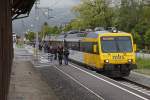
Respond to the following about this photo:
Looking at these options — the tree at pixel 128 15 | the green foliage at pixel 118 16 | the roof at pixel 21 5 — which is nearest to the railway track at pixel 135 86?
the roof at pixel 21 5

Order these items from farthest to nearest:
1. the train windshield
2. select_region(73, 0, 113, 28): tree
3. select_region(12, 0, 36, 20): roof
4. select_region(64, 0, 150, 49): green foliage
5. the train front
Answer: select_region(64, 0, 150, 49): green foliage → select_region(73, 0, 113, 28): tree → the train windshield → the train front → select_region(12, 0, 36, 20): roof

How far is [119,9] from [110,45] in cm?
6446

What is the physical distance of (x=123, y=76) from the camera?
107 ft

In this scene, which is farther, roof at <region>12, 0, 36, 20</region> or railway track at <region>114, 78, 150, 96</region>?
railway track at <region>114, 78, 150, 96</region>

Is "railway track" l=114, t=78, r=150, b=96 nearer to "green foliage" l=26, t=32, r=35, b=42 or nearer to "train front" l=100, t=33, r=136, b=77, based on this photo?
"train front" l=100, t=33, r=136, b=77

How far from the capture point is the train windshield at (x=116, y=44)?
106 feet

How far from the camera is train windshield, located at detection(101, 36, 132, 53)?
3225 centimetres

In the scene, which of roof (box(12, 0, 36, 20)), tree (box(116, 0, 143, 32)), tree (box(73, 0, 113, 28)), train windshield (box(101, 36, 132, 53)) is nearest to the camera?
roof (box(12, 0, 36, 20))

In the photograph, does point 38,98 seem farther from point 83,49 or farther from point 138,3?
point 138,3

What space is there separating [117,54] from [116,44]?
97 centimetres

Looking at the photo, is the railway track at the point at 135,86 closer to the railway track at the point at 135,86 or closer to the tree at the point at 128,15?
the railway track at the point at 135,86

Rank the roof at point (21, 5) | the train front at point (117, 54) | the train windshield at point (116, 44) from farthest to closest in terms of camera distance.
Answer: the train windshield at point (116, 44), the train front at point (117, 54), the roof at point (21, 5)

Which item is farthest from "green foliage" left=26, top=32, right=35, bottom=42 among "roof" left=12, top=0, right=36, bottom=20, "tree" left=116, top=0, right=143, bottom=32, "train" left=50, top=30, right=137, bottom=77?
"roof" left=12, top=0, right=36, bottom=20

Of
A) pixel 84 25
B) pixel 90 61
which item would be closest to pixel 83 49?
pixel 90 61
